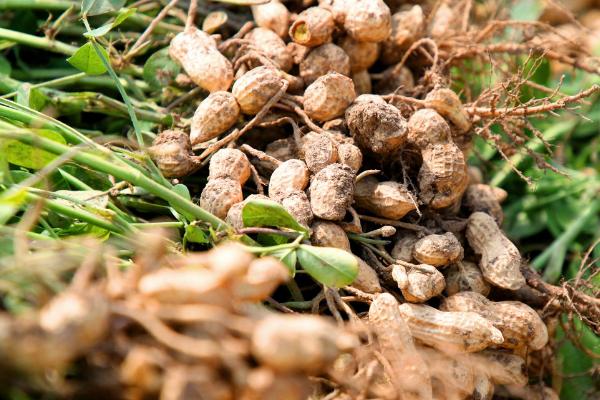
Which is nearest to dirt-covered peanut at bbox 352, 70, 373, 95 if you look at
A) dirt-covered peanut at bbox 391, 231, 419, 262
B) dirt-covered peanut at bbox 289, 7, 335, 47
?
dirt-covered peanut at bbox 289, 7, 335, 47

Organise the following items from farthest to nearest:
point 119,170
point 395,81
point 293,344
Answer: point 395,81 < point 119,170 < point 293,344

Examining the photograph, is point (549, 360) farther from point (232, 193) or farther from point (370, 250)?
point (232, 193)

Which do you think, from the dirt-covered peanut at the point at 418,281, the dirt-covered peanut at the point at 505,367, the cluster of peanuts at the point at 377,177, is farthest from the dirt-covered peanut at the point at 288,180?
the dirt-covered peanut at the point at 505,367

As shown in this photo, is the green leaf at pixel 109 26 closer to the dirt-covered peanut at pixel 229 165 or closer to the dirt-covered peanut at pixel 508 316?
the dirt-covered peanut at pixel 229 165

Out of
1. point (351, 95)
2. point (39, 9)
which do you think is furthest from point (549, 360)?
point (39, 9)

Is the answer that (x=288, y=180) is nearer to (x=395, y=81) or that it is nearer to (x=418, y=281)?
(x=418, y=281)

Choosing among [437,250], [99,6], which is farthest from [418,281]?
[99,6]
